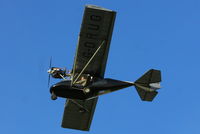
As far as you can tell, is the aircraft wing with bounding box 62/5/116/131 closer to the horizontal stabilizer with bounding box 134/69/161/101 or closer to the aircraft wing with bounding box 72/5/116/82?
the aircraft wing with bounding box 72/5/116/82

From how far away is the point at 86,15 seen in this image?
20156mm

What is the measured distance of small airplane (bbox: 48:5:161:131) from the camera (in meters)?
20.3

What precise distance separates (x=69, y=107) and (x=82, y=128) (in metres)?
1.93

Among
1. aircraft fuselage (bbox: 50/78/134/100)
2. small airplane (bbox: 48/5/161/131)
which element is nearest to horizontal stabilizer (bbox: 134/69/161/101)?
small airplane (bbox: 48/5/161/131)

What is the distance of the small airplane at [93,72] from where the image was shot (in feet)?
66.6

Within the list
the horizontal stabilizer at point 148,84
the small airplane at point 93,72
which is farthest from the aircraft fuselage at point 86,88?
the horizontal stabilizer at point 148,84

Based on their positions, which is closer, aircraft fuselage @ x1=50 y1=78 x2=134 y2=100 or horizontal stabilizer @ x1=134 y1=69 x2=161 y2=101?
aircraft fuselage @ x1=50 y1=78 x2=134 y2=100

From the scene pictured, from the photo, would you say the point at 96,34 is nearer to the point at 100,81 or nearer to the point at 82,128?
the point at 100,81

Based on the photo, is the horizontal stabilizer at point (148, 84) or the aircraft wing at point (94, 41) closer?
the aircraft wing at point (94, 41)

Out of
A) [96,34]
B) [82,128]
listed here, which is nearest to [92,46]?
[96,34]

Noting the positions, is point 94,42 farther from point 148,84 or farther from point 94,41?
point 148,84

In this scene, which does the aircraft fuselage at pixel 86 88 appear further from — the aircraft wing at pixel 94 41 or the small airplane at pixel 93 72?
the aircraft wing at pixel 94 41

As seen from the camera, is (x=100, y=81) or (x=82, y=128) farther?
(x=82, y=128)

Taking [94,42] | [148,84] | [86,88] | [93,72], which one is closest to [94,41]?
[94,42]
